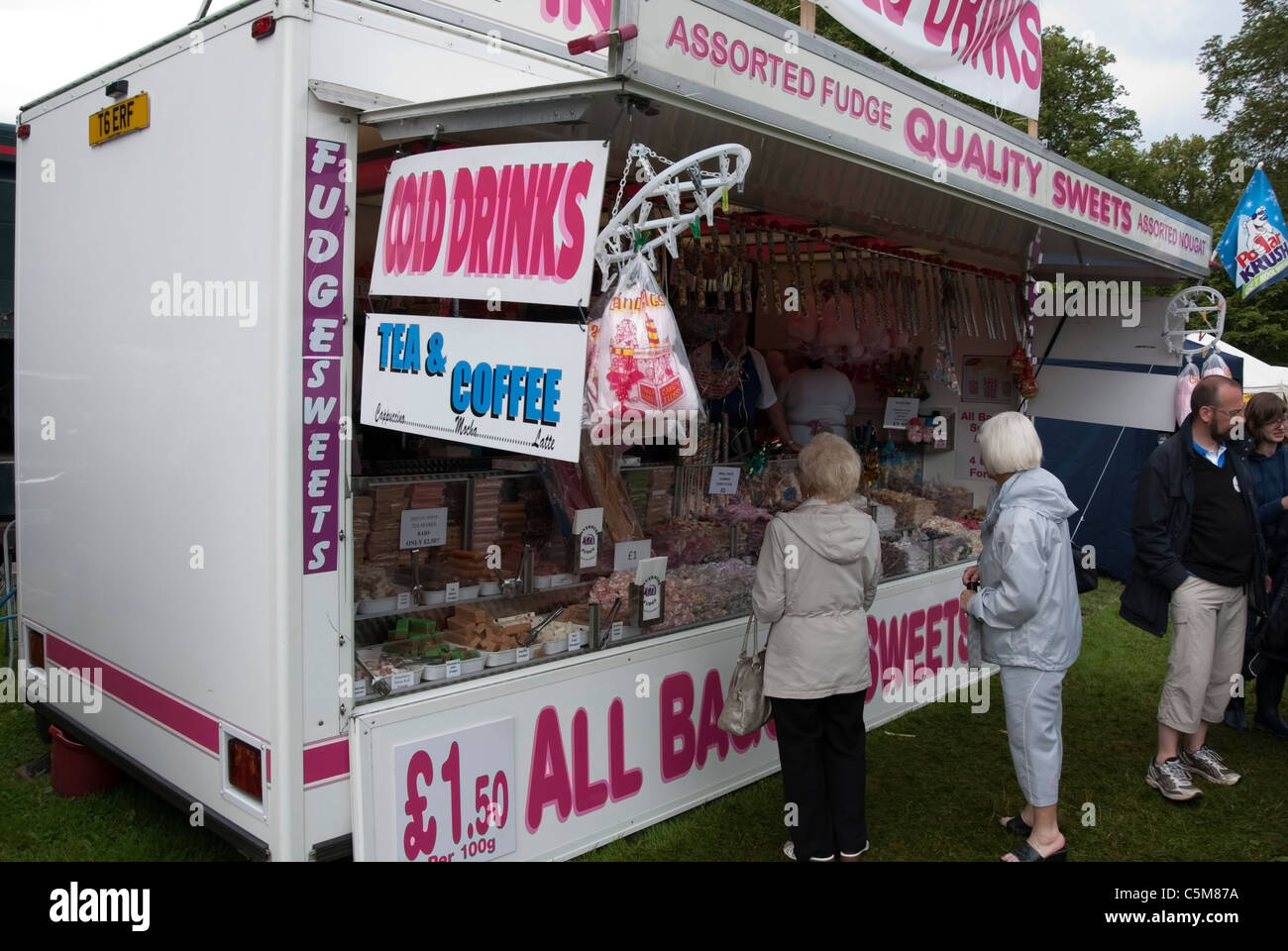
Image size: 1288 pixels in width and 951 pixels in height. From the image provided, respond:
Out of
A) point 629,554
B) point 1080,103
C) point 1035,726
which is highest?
point 1080,103

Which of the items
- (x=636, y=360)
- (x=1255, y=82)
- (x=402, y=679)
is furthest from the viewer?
(x=1255, y=82)

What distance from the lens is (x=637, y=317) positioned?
2.91m

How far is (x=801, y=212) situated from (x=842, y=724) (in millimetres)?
2588

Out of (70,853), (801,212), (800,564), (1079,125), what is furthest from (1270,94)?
(70,853)

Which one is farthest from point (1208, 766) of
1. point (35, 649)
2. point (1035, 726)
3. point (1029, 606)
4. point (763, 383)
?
point (35, 649)

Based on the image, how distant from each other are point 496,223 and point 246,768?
1.76m

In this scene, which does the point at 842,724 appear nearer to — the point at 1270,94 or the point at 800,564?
the point at 800,564

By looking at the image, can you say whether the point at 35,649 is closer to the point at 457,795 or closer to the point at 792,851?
the point at 457,795

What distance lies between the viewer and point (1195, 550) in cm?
439

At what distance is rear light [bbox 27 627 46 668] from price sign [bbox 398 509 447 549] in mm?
1835

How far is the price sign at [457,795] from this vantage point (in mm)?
3092

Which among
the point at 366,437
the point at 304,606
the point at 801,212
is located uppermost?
the point at 801,212

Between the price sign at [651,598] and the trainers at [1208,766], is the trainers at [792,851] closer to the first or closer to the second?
the price sign at [651,598]

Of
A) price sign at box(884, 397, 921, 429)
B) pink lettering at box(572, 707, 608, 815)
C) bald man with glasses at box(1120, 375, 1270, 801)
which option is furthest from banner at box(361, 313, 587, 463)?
price sign at box(884, 397, 921, 429)
